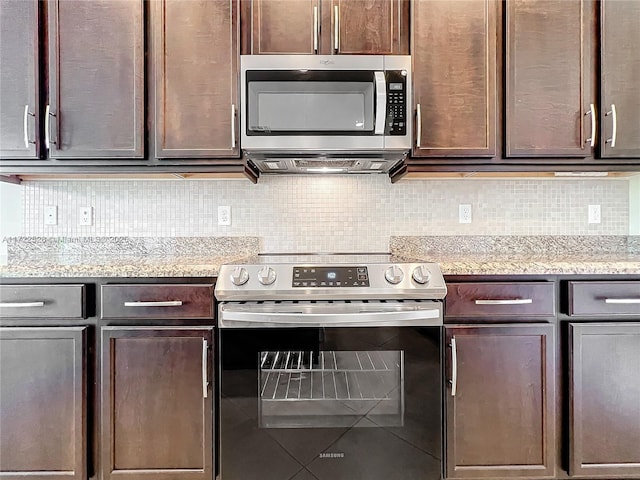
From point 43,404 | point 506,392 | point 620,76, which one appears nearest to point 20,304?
point 43,404

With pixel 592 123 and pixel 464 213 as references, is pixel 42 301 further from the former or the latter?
pixel 592 123

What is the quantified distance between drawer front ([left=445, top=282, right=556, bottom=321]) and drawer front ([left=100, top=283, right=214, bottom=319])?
3.06ft

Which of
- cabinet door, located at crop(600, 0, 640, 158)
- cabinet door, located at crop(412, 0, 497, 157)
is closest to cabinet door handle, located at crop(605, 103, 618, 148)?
cabinet door, located at crop(600, 0, 640, 158)

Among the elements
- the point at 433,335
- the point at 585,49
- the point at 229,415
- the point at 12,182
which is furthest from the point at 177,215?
the point at 585,49

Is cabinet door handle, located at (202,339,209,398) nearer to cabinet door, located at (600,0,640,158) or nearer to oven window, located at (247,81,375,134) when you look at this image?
oven window, located at (247,81,375,134)

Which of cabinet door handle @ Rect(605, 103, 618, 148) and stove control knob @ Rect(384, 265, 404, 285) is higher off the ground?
cabinet door handle @ Rect(605, 103, 618, 148)

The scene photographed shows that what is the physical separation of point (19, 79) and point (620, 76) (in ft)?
8.67

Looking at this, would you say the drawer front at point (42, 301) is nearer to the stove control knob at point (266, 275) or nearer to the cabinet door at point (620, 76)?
the stove control knob at point (266, 275)

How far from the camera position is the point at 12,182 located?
1881mm

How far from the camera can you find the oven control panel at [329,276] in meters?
1.36

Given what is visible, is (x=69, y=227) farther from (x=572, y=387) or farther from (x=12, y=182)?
(x=572, y=387)

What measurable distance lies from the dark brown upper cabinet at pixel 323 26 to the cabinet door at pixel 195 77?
4.3 inches

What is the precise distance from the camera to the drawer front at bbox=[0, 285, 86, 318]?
1353mm

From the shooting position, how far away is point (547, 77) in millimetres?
1631
